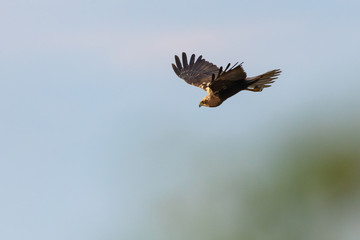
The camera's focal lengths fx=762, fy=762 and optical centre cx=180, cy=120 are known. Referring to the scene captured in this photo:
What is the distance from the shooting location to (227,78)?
16453 millimetres

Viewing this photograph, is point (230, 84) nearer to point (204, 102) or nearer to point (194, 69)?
point (204, 102)

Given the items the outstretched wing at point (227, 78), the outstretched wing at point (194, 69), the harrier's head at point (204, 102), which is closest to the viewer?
the outstretched wing at point (227, 78)

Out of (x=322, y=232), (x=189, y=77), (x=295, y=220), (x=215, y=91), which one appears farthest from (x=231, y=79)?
(x=295, y=220)

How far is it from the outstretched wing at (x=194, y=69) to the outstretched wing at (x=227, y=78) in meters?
3.10

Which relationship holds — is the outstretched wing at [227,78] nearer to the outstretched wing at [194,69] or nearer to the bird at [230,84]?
the bird at [230,84]

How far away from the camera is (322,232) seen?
81.8 feet

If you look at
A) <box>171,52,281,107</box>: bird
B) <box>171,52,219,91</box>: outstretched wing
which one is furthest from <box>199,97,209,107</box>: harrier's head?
<box>171,52,219,91</box>: outstretched wing

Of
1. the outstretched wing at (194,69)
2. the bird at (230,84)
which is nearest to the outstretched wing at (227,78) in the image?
the bird at (230,84)

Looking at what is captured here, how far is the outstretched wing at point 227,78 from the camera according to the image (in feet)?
52.9

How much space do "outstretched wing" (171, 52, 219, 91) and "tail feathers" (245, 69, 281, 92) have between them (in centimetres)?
262

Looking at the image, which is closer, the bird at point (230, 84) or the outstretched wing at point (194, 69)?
the bird at point (230, 84)

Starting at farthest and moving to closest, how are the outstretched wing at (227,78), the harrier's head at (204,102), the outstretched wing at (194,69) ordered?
1. the outstretched wing at (194,69)
2. the harrier's head at (204,102)
3. the outstretched wing at (227,78)

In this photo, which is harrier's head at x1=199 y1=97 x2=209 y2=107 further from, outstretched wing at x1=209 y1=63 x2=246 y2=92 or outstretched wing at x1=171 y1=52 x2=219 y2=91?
outstretched wing at x1=171 y1=52 x2=219 y2=91

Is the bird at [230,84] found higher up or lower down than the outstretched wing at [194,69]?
lower down
